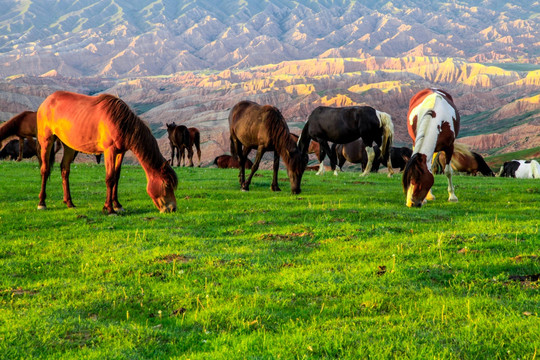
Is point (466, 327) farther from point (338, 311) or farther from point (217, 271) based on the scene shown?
point (217, 271)

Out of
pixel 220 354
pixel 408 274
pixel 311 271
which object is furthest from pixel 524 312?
pixel 220 354

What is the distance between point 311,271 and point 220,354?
2.93 m

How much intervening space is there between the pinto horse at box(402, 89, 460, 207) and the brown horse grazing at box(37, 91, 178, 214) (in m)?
6.55

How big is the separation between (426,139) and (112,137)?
8730 mm

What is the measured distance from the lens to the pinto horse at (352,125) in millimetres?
23750

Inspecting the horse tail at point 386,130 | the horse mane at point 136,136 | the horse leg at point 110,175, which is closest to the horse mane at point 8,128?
the horse mane at point 136,136

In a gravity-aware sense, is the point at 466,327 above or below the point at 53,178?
below

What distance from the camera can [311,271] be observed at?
758 cm

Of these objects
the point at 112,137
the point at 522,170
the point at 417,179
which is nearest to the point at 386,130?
the point at 417,179

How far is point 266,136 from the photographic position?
16.6 m

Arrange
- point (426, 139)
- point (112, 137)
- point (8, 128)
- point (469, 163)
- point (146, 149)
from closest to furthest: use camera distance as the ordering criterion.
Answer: point (112, 137) → point (146, 149) → point (426, 139) → point (8, 128) → point (469, 163)

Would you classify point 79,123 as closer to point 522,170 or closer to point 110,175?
point 110,175

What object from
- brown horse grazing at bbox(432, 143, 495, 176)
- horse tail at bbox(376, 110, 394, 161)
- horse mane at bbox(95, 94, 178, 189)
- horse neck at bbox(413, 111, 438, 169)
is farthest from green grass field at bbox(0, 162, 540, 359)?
brown horse grazing at bbox(432, 143, 495, 176)

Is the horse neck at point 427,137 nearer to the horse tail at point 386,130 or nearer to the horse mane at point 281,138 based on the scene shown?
the horse mane at point 281,138
